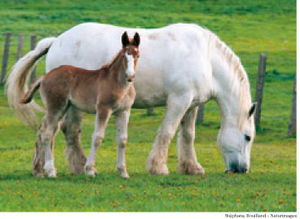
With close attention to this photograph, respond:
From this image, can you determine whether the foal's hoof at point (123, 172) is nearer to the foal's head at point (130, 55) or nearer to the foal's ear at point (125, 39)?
the foal's head at point (130, 55)

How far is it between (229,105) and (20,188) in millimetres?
3995

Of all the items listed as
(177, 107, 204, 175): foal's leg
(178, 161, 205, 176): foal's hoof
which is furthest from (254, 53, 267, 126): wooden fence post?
(178, 161, 205, 176): foal's hoof

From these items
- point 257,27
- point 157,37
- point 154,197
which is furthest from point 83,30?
point 257,27

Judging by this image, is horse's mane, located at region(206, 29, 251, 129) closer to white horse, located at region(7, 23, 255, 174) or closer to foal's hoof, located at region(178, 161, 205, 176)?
white horse, located at region(7, 23, 255, 174)

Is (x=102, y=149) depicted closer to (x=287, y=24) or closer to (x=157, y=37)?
(x=157, y=37)

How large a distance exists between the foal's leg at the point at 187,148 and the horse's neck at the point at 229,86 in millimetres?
554

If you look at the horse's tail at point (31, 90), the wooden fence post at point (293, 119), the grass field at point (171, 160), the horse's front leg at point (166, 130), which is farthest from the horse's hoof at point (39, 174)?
the wooden fence post at point (293, 119)

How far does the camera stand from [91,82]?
9938 mm

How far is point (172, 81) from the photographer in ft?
34.8

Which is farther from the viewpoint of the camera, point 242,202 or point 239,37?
point 239,37

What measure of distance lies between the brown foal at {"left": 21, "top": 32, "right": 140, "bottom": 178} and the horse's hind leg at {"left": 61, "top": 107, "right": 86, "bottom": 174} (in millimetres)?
628

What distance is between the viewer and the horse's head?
36.6 feet

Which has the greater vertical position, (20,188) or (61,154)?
(20,188)

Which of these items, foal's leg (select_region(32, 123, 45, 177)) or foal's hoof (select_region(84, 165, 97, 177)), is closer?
foal's hoof (select_region(84, 165, 97, 177))
